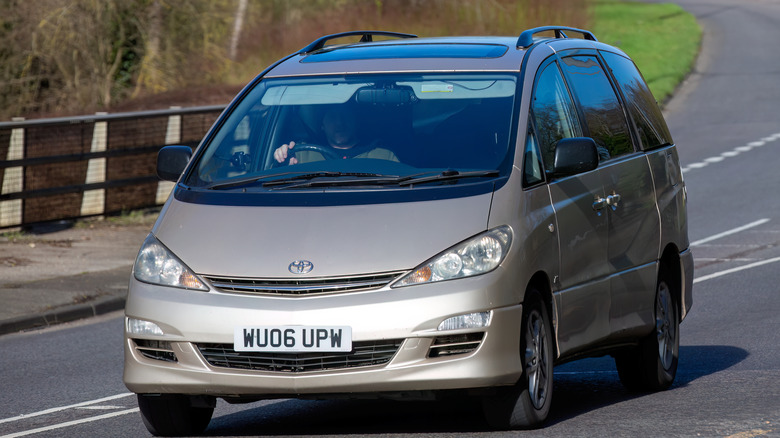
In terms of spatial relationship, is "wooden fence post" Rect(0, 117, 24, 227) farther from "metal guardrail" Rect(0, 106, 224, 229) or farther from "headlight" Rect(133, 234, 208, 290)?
"headlight" Rect(133, 234, 208, 290)

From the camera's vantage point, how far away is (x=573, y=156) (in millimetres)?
7426

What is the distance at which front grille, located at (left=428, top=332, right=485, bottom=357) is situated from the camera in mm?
6621

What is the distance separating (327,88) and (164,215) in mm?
1215

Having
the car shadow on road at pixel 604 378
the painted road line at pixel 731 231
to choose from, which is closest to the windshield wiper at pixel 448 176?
the car shadow on road at pixel 604 378

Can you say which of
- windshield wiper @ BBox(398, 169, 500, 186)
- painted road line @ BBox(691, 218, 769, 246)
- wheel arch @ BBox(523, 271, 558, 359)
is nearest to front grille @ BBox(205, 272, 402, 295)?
windshield wiper @ BBox(398, 169, 500, 186)

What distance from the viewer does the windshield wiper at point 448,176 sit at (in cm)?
715

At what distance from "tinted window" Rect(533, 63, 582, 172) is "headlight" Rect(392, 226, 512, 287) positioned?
91cm

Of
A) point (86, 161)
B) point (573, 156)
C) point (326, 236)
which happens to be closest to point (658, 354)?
point (573, 156)

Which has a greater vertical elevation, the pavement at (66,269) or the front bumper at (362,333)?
the front bumper at (362,333)

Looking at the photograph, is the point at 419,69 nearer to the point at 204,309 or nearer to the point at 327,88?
the point at 327,88

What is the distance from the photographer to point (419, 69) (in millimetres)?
7863

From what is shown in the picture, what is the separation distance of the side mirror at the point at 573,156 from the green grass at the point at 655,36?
30.1 meters

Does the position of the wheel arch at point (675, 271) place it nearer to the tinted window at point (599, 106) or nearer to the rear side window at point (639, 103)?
the rear side window at point (639, 103)

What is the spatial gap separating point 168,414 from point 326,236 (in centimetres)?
124
